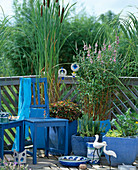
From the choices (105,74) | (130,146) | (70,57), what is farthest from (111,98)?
(70,57)

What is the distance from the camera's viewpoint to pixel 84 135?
3.32 meters

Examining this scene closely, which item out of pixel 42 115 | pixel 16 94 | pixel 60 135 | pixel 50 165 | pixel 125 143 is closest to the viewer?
pixel 125 143

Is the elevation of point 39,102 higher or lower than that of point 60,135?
higher

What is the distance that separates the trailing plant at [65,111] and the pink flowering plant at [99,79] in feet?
0.59

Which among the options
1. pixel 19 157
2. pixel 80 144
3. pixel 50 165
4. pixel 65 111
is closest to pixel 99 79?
pixel 65 111

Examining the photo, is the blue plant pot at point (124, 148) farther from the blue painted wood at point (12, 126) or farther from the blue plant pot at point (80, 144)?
the blue painted wood at point (12, 126)

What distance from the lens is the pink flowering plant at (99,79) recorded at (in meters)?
3.49

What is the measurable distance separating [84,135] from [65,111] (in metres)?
0.38

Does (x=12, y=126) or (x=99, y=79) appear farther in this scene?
(x=99, y=79)

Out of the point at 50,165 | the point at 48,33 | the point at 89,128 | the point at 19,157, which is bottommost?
the point at 50,165

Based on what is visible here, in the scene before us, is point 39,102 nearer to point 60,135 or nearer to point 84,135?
point 60,135

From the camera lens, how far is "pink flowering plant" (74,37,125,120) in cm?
349

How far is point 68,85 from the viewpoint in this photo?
13.6 ft

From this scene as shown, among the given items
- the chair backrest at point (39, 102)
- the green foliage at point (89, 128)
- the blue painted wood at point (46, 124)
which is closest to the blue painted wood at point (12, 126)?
the blue painted wood at point (46, 124)
